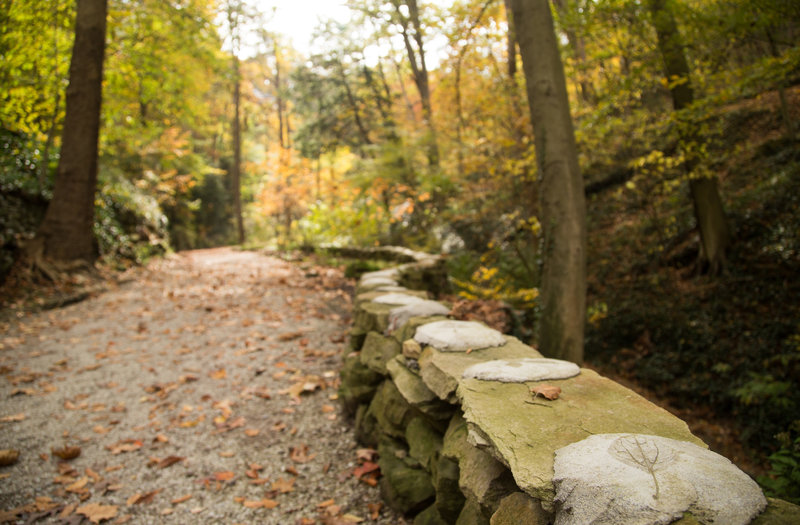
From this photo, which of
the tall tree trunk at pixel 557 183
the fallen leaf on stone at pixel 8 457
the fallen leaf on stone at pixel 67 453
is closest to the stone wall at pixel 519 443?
the tall tree trunk at pixel 557 183

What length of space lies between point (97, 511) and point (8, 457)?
85 centimetres

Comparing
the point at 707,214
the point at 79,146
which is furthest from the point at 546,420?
the point at 79,146

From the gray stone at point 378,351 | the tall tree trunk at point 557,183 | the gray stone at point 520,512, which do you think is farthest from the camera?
the tall tree trunk at point 557,183

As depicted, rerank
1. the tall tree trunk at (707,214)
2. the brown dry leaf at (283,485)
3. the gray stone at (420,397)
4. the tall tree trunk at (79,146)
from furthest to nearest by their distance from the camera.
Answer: the tall tree trunk at (79,146), the tall tree trunk at (707,214), the brown dry leaf at (283,485), the gray stone at (420,397)

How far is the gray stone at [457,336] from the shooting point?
2246 mm

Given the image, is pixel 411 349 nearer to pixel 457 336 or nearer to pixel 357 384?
pixel 457 336

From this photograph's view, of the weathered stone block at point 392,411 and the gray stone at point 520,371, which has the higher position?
the gray stone at point 520,371

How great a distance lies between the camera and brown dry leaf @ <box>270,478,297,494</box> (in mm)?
2561

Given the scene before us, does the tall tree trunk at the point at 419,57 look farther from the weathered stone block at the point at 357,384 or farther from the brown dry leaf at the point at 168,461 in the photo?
the brown dry leaf at the point at 168,461

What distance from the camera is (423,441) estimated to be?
2.29 meters

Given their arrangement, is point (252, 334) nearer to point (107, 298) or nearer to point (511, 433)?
point (107, 298)

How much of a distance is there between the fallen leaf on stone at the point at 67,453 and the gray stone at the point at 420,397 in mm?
2196

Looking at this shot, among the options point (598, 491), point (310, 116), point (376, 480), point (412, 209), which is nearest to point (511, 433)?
point (598, 491)

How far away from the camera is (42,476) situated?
8.31 ft
